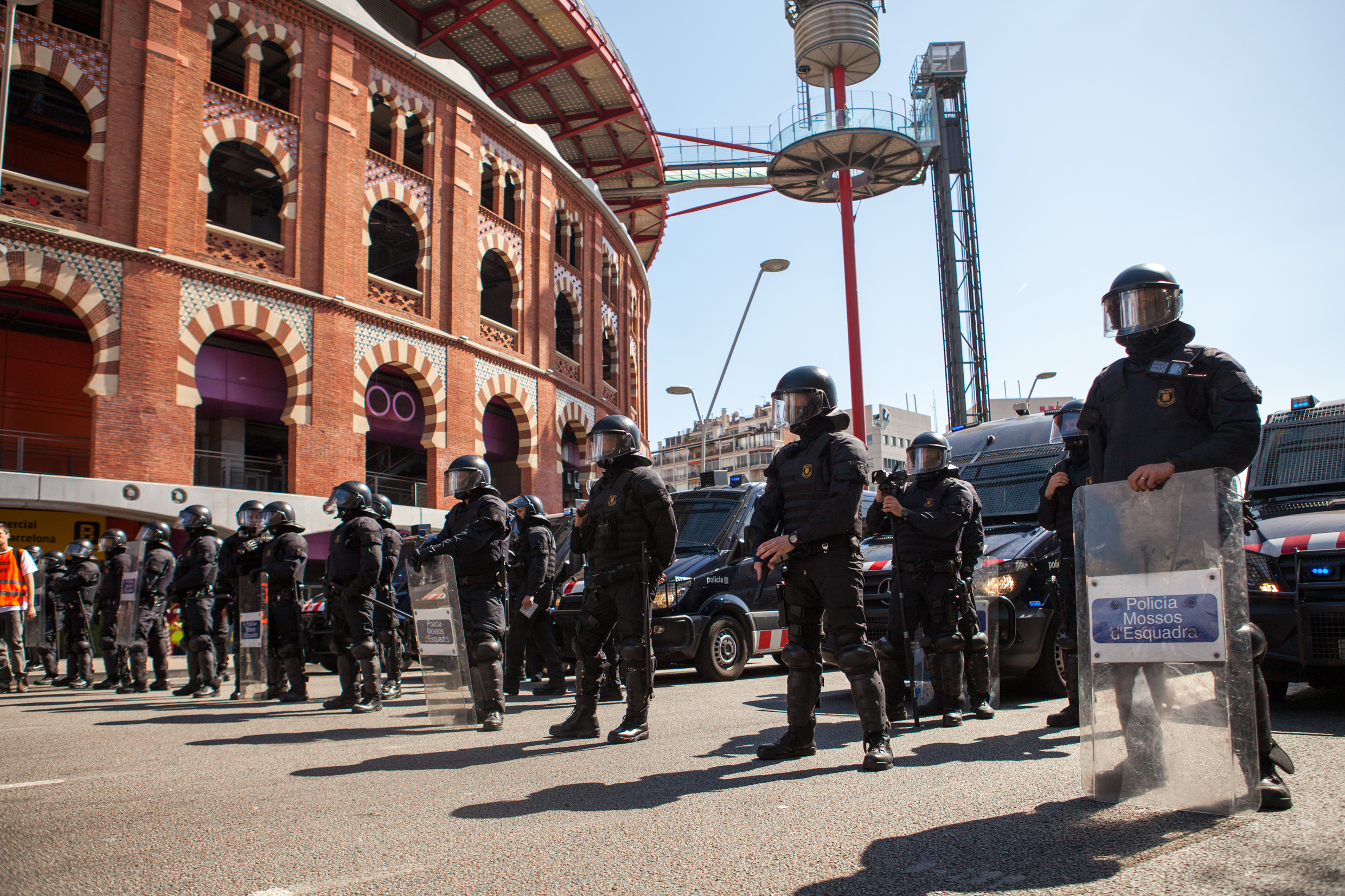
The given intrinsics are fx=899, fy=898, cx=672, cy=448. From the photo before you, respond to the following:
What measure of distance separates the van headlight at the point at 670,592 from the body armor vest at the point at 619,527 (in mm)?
2894

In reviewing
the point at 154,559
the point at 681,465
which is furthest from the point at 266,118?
the point at 681,465

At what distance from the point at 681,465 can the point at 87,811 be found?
441 ft

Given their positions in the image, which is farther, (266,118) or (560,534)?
(266,118)

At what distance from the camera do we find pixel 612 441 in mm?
6453

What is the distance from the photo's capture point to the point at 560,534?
40.7 ft

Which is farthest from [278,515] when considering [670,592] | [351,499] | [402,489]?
[402,489]

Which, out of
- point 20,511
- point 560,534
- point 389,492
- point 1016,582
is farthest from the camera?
point 389,492

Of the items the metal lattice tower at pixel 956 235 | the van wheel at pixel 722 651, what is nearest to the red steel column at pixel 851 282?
the metal lattice tower at pixel 956 235

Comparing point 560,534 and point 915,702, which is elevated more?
point 560,534

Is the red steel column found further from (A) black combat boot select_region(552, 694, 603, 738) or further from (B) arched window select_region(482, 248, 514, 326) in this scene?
(A) black combat boot select_region(552, 694, 603, 738)

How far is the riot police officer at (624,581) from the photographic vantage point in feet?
19.6

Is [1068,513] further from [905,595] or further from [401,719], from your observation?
[401,719]

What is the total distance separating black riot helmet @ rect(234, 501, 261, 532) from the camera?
978cm

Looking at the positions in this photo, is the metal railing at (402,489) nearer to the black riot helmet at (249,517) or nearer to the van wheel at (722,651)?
the black riot helmet at (249,517)
